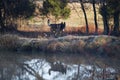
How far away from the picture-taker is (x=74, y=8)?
24219mm

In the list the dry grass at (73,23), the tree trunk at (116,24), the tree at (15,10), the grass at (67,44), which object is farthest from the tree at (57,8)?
the grass at (67,44)

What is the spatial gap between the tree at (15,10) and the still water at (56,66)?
3.69 meters

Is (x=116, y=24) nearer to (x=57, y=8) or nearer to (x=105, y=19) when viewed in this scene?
(x=105, y=19)

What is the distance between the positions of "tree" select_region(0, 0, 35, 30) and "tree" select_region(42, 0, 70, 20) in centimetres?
94

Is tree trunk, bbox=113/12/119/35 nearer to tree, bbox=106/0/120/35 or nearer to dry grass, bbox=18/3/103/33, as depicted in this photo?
tree, bbox=106/0/120/35

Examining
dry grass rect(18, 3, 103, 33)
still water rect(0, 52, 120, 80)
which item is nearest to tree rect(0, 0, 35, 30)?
dry grass rect(18, 3, 103, 33)

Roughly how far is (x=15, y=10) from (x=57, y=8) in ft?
8.49

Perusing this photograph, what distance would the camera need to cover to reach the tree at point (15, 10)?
23023 mm

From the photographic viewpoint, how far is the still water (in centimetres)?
1555

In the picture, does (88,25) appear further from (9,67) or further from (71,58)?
(9,67)

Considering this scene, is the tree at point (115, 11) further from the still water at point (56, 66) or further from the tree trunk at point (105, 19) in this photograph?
the still water at point (56, 66)

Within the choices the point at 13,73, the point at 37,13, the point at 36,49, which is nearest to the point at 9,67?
the point at 13,73

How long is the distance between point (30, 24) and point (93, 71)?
8228mm

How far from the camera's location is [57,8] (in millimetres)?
22547
